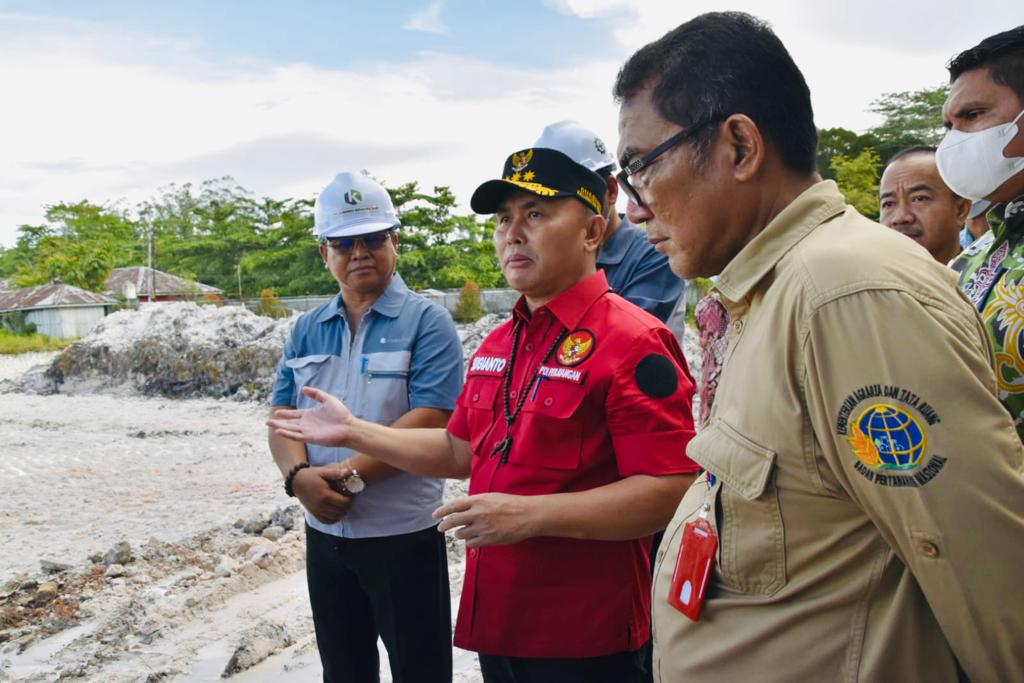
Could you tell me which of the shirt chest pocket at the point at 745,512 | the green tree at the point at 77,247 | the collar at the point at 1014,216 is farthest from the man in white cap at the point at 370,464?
the green tree at the point at 77,247

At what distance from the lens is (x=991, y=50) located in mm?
1880

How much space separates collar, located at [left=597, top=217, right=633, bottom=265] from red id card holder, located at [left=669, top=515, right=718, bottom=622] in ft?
5.37

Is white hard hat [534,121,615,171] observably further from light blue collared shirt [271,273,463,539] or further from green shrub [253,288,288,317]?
green shrub [253,288,288,317]

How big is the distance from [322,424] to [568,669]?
1068mm

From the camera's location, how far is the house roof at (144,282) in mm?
35803

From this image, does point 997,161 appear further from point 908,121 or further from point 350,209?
point 908,121

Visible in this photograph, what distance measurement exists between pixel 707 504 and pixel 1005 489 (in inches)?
17.7

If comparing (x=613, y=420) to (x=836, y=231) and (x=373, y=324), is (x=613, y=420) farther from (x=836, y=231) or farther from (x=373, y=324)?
(x=373, y=324)

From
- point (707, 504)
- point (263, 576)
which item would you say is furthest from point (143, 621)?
point (707, 504)

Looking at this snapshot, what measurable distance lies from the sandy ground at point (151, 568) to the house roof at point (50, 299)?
74.7 ft

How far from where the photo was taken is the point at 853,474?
1.04m

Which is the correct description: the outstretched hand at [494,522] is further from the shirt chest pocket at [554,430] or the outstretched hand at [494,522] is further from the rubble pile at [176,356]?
the rubble pile at [176,356]

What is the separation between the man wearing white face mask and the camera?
5.95 feet

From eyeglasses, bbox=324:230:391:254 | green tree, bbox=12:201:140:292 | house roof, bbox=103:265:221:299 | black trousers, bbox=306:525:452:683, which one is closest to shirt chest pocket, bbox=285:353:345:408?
eyeglasses, bbox=324:230:391:254
